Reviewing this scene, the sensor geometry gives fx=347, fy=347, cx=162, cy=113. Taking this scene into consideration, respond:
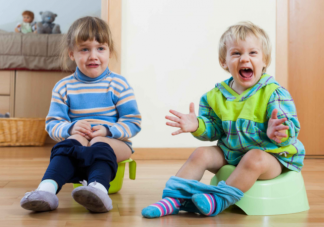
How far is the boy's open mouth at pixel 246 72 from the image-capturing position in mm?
911

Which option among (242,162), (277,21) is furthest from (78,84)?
(277,21)

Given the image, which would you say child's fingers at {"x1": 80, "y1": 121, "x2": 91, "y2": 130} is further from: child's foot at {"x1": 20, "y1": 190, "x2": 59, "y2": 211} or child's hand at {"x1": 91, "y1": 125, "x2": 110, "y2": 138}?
child's foot at {"x1": 20, "y1": 190, "x2": 59, "y2": 211}

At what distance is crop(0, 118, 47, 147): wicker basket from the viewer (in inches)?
97.1

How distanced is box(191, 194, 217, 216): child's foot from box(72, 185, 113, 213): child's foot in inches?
7.7

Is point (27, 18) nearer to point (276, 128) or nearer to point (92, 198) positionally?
point (92, 198)

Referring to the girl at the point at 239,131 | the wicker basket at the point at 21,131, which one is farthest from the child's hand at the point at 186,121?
the wicker basket at the point at 21,131

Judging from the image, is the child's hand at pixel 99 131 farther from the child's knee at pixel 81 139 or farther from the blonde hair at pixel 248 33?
the blonde hair at pixel 248 33

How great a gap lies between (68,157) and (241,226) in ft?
1.45

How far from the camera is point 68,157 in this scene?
86 cm

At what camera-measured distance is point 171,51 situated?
1.81m

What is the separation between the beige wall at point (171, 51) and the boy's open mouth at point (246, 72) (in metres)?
0.89

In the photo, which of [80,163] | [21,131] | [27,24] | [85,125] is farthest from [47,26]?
[80,163]

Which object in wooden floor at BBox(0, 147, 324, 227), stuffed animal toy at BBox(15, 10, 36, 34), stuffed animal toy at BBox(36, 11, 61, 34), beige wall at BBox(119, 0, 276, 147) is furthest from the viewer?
stuffed animal toy at BBox(15, 10, 36, 34)

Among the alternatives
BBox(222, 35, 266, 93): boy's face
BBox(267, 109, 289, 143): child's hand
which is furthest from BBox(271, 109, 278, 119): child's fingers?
BBox(222, 35, 266, 93): boy's face
